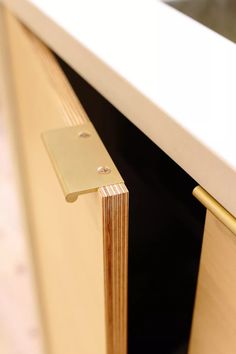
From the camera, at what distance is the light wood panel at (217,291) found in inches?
10.1

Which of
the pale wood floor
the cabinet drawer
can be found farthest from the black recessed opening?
the pale wood floor

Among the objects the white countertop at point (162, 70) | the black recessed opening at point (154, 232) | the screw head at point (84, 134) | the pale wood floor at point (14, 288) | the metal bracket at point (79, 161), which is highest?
the white countertop at point (162, 70)

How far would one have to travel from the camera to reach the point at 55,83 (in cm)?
38

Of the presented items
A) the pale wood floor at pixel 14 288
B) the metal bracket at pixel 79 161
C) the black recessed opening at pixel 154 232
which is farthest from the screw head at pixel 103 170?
→ the pale wood floor at pixel 14 288

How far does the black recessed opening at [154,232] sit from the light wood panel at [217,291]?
0.09 metres

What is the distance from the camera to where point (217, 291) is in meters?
0.28

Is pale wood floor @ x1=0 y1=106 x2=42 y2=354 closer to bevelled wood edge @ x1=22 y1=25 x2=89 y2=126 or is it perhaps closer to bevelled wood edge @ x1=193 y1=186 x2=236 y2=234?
bevelled wood edge @ x1=22 y1=25 x2=89 y2=126

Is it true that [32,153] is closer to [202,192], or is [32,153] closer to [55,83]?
→ [55,83]

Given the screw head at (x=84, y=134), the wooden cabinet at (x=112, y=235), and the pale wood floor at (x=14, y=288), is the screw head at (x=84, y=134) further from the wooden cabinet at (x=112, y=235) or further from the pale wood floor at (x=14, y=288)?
the pale wood floor at (x=14, y=288)

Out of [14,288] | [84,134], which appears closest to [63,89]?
[84,134]

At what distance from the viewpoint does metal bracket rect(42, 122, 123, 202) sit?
0.27m

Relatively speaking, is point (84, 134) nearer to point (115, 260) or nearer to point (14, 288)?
point (115, 260)

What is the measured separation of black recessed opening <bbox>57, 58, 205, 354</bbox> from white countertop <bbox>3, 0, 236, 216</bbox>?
0.07 metres

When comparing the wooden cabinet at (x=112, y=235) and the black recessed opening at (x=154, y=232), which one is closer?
the wooden cabinet at (x=112, y=235)
